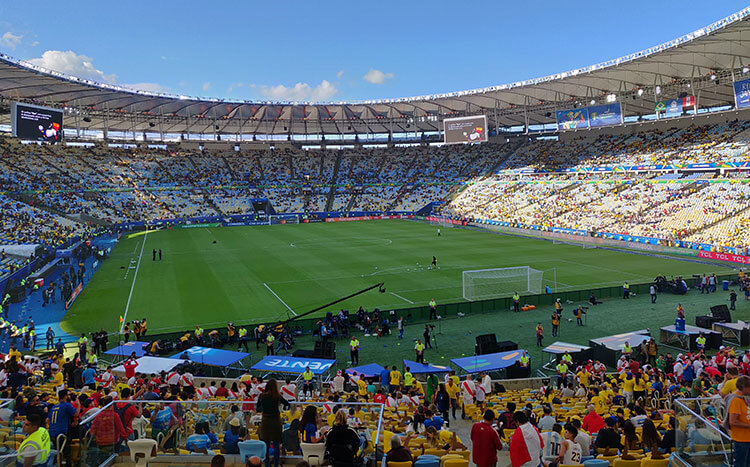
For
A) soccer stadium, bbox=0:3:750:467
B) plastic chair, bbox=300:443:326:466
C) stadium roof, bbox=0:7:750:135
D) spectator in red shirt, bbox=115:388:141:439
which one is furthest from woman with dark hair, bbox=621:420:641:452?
stadium roof, bbox=0:7:750:135

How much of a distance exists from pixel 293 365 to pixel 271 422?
1031 cm

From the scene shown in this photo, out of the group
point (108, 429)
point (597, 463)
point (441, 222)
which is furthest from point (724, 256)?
point (108, 429)

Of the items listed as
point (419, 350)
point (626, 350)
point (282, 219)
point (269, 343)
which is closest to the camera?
point (626, 350)

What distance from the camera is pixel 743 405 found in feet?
20.1

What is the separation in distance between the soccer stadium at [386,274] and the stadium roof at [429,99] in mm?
500

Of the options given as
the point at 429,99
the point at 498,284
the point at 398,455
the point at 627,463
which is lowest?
the point at 498,284

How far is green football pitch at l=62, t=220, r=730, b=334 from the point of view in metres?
29.5

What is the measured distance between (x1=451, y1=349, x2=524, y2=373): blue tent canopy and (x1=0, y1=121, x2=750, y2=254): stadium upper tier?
3549cm

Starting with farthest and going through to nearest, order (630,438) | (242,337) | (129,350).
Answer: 1. (242,337)
2. (129,350)
3. (630,438)

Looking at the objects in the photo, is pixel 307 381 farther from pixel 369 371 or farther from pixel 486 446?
pixel 486 446

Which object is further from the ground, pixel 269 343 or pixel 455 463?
pixel 455 463

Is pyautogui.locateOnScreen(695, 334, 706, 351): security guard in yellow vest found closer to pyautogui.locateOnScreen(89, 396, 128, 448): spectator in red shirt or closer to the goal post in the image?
pyautogui.locateOnScreen(89, 396, 128, 448): spectator in red shirt

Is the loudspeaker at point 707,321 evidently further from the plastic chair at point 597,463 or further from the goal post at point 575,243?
the goal post at point 575,243

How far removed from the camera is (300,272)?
3984 centimetres
